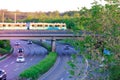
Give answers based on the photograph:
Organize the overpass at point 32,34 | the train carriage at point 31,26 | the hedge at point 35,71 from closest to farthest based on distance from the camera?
the hedge at point 35,71
the overpass at point 32,34
the train carriage at point 31,26

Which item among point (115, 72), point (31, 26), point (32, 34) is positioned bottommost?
point (32, 34)

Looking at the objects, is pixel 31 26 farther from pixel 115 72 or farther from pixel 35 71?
pixel 115 72

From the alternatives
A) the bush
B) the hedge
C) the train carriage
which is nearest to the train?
the train carriage

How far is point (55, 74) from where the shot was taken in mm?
47250

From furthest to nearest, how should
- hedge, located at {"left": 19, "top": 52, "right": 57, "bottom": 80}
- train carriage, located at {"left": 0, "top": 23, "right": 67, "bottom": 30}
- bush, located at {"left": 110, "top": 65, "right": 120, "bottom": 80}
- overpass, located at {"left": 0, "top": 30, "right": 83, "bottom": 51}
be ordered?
train carriage, located at {"left": 0, "top": 23, "right": 67, "bottom": 30}
overpass, located at {"left": 0, "top": 30, "right": 83, "bottom": 51}
hedge, located at {"left": 19, "top": 52, "right": 57, "bottom": 80}
bush, located at {"left": 110, "top": 65, "right": 120, "bottom": 80}

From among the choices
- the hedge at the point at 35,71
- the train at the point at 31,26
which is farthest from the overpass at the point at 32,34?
the hedge at the point at 35,71

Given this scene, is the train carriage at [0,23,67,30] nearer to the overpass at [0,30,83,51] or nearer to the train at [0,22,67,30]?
the train at [0,22,67,30]

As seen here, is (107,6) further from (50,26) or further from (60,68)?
(50,26)

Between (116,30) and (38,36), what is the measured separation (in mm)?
61490

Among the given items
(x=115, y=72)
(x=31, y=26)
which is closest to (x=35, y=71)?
(x=115, y=72)

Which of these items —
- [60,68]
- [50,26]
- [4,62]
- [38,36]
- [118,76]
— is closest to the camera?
[118,76]

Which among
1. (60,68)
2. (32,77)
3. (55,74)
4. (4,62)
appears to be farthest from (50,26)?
(32,77)

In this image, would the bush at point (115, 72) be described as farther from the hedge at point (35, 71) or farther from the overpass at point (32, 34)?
the overpass at point (32, 34)

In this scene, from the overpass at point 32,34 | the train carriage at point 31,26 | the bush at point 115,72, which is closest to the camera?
the bush at point 115,72
